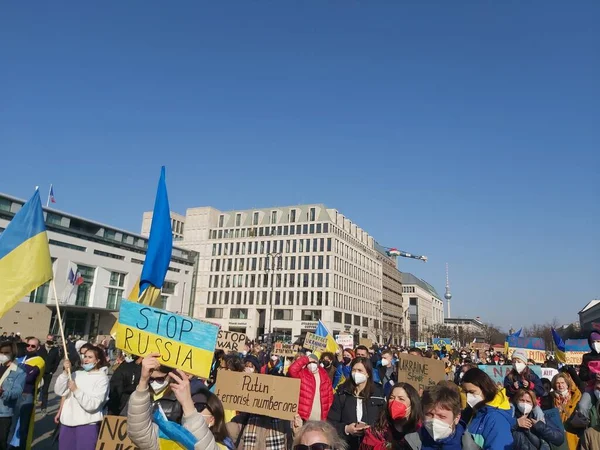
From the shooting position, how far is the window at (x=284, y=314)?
81875mm

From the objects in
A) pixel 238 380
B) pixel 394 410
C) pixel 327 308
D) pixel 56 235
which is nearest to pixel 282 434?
pixel 238 380

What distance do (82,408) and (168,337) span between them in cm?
244

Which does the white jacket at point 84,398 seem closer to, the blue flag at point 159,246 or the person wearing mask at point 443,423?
the blue flag at point 159,246

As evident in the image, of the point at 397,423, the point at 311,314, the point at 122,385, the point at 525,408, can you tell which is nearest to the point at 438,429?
the point at 397,423

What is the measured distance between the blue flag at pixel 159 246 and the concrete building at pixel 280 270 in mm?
70427

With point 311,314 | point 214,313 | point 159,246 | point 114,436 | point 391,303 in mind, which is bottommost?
point 114,436

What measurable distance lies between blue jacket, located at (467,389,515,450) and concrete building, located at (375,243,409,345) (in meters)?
103

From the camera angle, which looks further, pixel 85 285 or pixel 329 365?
pixel 85 285

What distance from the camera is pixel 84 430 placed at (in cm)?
560

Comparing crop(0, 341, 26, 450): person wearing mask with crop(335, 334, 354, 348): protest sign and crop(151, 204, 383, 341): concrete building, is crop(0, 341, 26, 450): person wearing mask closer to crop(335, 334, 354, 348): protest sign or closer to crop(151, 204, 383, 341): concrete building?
crop(335, 334, 354, 348): protest sign

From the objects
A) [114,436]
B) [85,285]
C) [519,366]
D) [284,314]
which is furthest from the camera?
[284,314]

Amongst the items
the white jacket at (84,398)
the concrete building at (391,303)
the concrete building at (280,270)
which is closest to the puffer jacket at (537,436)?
the white jacket at (84,398)

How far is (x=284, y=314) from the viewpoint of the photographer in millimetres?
82438

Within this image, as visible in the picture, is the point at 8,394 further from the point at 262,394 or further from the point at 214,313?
the point at 214,313
